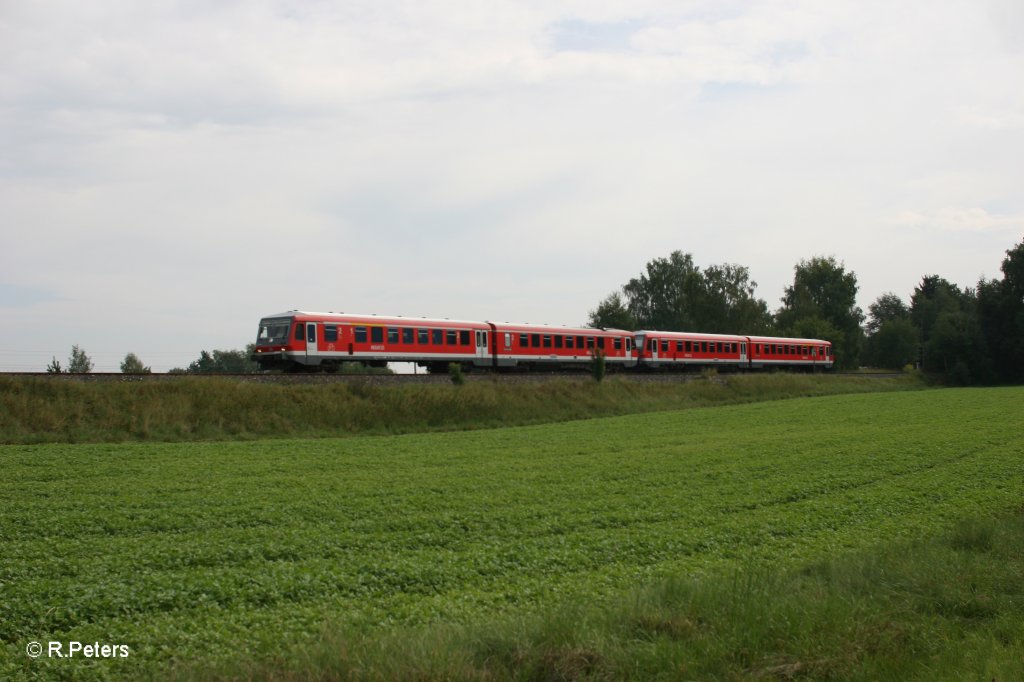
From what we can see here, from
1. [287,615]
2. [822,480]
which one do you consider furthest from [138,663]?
[822,480]

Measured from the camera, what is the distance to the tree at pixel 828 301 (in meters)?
104

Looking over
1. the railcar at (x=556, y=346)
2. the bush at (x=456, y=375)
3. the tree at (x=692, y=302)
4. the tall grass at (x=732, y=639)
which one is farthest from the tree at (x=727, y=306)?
the tall grass at (x=732, y=639)

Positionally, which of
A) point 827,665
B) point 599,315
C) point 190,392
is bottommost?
point 827,665

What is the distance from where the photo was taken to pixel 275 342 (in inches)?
1332

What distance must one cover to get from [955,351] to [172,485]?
245 feet

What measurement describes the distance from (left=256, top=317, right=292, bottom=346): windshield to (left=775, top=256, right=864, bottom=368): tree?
78432 mm

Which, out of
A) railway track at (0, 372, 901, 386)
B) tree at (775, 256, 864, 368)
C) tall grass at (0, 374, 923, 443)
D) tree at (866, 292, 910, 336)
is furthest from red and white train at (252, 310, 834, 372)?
tree at (866, 292, 910, 336)

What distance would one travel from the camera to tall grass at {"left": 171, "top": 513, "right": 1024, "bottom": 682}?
22.9 ft

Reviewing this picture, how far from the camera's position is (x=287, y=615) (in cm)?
861

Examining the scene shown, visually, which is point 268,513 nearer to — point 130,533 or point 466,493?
point 130,533

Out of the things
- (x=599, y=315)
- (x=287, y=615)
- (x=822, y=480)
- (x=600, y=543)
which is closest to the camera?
(x=287, y=615)

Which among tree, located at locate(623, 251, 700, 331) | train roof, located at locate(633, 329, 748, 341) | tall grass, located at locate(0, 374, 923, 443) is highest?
tree, located at locate(623, 251, 700, 331)

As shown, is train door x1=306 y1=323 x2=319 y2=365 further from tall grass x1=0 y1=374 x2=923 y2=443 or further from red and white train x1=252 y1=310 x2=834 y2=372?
tall grass x1=0 y1=374 x2=923 y2=443

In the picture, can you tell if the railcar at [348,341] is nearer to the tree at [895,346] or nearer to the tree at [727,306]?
the tree at [727,306]
